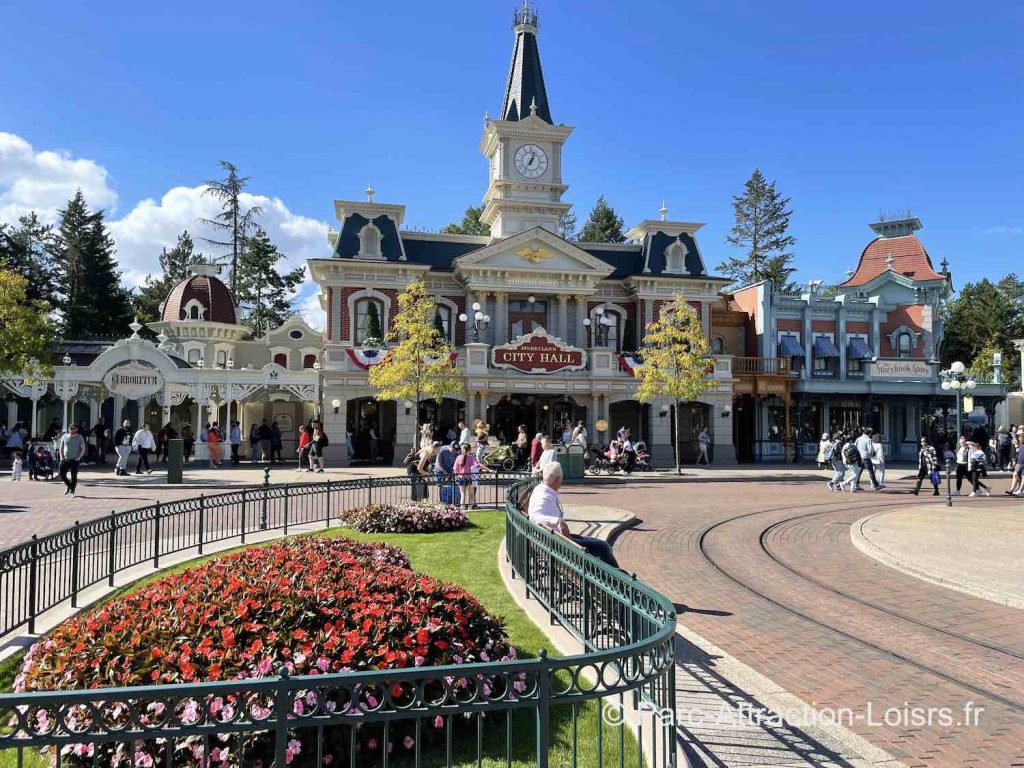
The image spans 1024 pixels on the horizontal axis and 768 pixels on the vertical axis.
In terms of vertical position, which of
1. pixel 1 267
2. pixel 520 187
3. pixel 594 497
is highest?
pixel 520 187

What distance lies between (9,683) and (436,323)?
91.8 feet

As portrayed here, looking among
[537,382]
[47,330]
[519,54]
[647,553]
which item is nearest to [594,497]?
[647,553]

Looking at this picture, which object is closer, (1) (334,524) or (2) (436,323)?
(1) (334,524)

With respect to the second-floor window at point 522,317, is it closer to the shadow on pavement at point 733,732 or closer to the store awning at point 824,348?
the store awning at point 824,348

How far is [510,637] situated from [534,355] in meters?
24.9

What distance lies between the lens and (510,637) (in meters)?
6.52

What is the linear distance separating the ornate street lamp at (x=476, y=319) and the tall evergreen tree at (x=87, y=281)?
117 ft

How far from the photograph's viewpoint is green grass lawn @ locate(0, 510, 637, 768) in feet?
14.2

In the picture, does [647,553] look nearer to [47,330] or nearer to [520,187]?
[47,330]

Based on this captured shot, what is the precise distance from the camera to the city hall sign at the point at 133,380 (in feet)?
85.3

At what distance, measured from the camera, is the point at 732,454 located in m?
33.5

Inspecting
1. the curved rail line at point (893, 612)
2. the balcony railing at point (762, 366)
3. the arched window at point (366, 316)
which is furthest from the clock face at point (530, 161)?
the curved rail line at point (893, 612)

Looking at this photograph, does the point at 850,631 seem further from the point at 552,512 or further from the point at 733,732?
the point at 552,512

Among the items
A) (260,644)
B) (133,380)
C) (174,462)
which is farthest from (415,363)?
(260,644)
